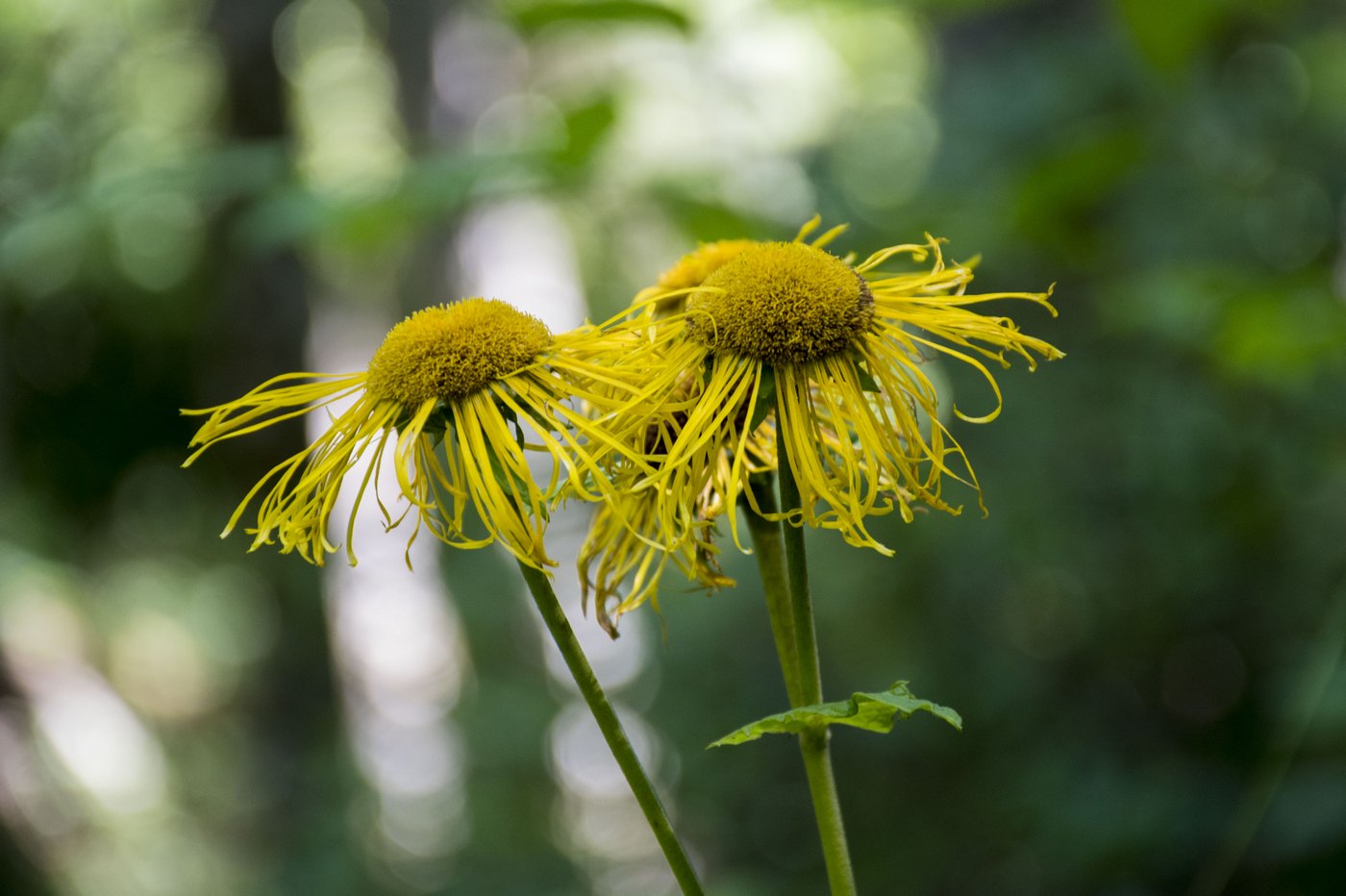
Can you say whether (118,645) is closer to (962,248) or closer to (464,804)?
(464,804)

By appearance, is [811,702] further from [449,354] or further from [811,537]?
[811,537]

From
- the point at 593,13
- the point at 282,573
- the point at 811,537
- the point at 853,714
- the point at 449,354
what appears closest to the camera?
the point at 853,714

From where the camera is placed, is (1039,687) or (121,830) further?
(121,830)

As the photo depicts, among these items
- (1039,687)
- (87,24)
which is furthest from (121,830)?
(1039,687)

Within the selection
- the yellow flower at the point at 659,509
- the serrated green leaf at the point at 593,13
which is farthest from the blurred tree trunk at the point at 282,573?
the yellow flower at the point at 659,509

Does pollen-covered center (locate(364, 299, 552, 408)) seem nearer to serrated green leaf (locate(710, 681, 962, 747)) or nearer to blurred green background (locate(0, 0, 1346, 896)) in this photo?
serrated green leaf (locate(710, 681, 962, 747))

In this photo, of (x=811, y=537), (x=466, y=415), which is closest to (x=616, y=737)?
(x=466, y=415)
